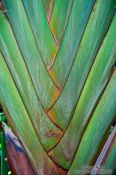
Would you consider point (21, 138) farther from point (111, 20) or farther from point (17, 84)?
point (111, 20)

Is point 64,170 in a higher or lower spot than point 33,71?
lower

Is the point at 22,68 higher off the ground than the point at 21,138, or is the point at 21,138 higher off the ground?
the point at 22,68

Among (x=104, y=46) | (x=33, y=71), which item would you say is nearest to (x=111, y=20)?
(x=104, y=46)

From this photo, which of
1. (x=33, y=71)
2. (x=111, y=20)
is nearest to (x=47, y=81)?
(x=33, y=71)

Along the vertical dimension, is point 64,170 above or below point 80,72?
below

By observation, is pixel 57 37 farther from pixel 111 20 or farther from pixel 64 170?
pixel 64 170
